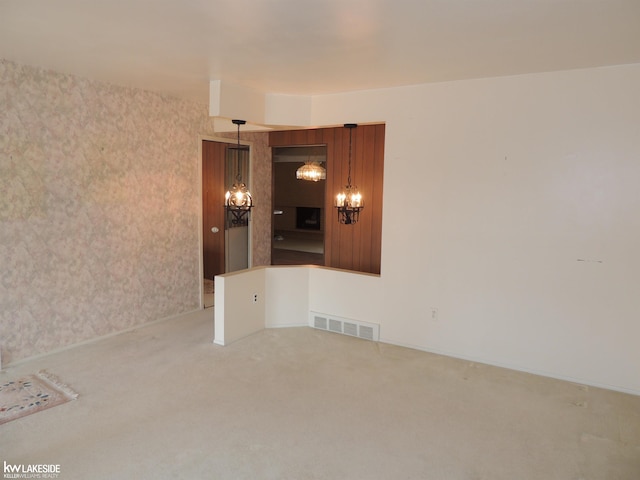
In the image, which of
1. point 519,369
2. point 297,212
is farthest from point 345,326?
point 297,212

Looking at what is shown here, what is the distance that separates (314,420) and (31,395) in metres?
2.12

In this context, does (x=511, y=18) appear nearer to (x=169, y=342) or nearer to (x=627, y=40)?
(x=627, y=40)

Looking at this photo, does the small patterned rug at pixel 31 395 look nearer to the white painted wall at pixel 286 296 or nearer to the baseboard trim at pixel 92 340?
the baseboard trim at pixel 92 340

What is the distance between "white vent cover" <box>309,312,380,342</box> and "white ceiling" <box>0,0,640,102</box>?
8.04ft

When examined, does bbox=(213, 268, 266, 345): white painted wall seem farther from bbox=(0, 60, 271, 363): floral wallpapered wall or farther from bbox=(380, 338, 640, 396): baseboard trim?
bbox=(380, 338, 640, 396): baseboard trim

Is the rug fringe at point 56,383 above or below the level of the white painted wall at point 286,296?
below

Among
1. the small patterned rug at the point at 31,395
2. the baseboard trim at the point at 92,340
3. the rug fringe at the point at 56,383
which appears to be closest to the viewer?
the small patterned rug at the point at 31,395

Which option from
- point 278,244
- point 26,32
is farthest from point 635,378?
point 278,244

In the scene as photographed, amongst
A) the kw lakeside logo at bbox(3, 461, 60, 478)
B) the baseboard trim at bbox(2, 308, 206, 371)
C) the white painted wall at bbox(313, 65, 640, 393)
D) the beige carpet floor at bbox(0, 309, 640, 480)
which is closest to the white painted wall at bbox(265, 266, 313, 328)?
the beige carpet floor at bbox(0, 309, 640, 480)

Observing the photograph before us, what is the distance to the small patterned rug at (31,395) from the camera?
9.90 ft

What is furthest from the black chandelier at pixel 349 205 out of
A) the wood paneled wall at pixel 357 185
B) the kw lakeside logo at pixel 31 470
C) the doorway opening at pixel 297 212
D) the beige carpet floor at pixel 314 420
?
the kw lakeside logo at pixel 31 470

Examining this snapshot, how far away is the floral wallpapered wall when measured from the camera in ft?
12.1

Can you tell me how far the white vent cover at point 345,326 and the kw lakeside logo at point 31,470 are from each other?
113 inches

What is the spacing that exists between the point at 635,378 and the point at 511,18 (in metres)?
2.94
